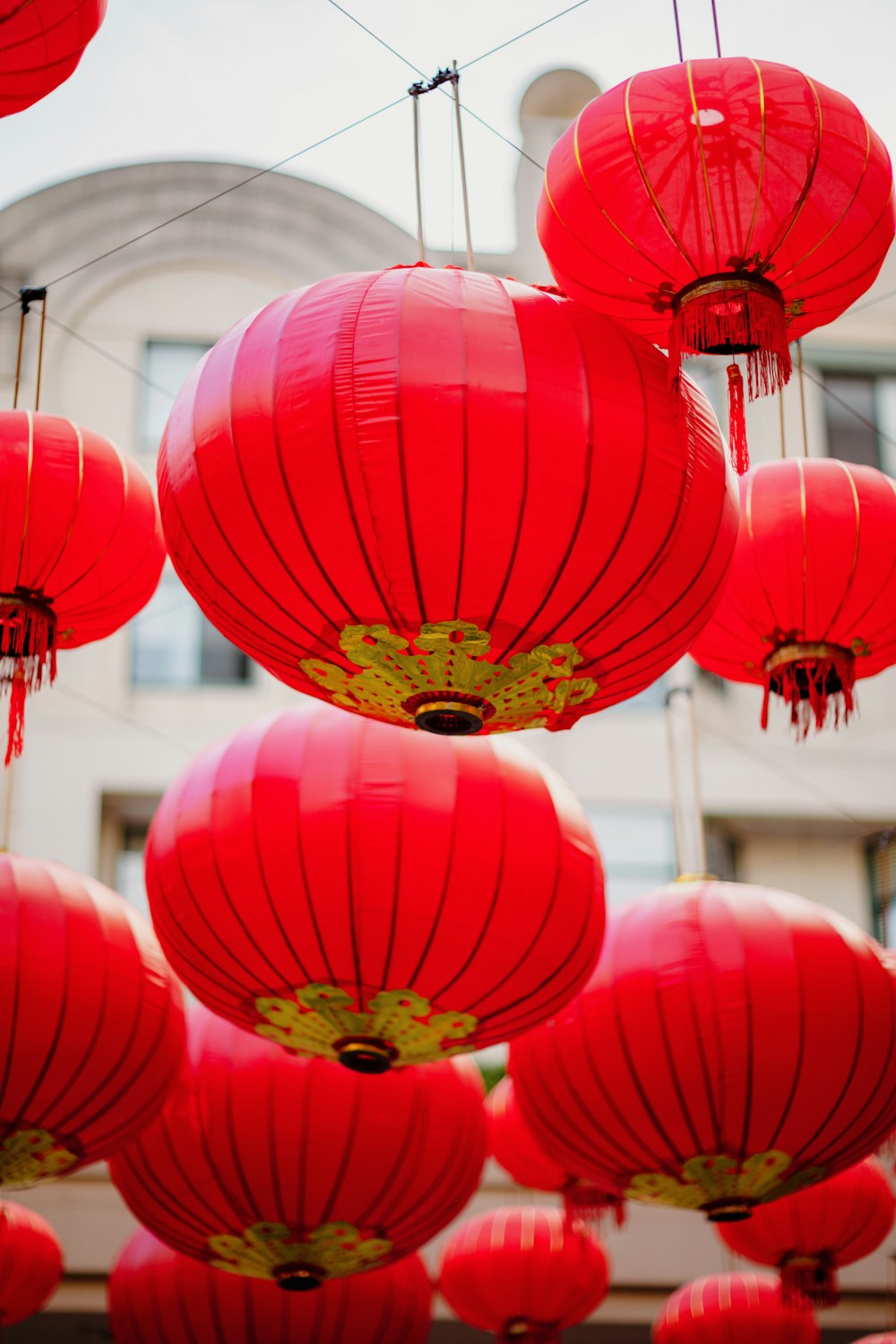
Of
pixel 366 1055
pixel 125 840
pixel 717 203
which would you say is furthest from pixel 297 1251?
pixel 125 840

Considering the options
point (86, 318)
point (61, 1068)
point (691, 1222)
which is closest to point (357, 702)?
point (61, 1068)

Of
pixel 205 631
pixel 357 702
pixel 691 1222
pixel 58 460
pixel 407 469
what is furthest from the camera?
pixel 205 631

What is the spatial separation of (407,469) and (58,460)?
5.39 ft

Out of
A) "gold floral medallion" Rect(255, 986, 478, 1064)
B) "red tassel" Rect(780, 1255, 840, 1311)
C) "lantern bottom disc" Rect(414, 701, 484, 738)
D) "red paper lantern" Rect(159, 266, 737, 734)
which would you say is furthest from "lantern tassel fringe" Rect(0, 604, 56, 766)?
"red tassel" Rect(780, 1255, 840, 1311)

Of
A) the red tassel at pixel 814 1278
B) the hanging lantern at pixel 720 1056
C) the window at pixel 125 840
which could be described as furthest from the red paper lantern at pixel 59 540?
the window at pixel 125 840

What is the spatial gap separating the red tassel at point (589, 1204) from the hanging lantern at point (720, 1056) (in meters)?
0.89

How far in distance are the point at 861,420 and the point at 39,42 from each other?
889 cm

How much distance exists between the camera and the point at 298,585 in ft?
9.45

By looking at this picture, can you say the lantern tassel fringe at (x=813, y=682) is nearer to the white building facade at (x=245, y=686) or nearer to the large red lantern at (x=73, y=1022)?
the large red lantern at (x=73, y=1022)

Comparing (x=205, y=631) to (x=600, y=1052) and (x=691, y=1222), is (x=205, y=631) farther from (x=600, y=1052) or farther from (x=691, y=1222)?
(x=600, y=1052)

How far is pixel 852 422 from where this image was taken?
11.3m

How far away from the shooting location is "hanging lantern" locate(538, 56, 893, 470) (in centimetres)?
301

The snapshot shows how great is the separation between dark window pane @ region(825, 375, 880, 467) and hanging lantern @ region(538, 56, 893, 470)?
317 inches

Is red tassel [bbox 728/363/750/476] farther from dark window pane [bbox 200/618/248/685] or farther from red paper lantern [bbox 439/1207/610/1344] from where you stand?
dark window pane [bbox 200/618/248/685]
